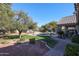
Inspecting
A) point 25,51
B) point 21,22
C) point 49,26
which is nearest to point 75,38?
point 49,26

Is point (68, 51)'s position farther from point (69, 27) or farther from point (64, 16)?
point (69, 27)

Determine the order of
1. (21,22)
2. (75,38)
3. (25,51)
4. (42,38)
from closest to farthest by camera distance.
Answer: (25,51) → (75,38) → (42,38) → (21,22)

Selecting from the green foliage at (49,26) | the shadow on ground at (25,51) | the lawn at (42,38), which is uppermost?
the green foliage at (49,26)

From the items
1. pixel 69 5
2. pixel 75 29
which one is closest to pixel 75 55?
pixel 69 5

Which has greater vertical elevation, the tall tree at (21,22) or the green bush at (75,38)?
the tall tree at (21,22)

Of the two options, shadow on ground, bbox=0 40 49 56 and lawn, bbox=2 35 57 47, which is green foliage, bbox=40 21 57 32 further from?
lawn, bbox=2 35 57 47

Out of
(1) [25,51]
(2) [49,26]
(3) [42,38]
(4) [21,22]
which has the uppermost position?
(4) [21,22]

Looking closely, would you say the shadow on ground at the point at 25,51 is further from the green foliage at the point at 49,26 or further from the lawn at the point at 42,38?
the green foliage at the point at 49,26

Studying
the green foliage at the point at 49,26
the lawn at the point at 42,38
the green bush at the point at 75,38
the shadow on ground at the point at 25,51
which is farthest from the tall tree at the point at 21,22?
the green bush at the point at 75,38

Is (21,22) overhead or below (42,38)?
overhead

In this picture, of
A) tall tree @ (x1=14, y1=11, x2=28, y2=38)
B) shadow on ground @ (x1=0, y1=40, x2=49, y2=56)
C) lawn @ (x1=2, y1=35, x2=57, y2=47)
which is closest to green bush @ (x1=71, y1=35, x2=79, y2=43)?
lawn @ (x1=2, y1=35, x2=57, y2=47)

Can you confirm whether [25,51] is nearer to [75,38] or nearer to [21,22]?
[75,38]

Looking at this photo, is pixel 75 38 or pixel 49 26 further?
pixel 75 38

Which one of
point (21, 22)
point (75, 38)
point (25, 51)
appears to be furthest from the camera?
point (21, 22)
